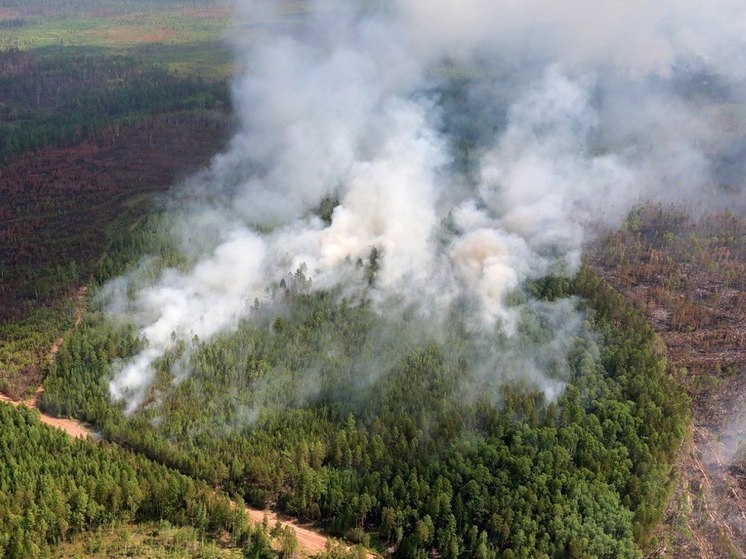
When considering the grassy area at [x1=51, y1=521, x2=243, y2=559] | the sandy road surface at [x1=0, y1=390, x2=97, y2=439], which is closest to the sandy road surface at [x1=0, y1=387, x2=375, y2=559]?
the sandy road surface at [x1=0, y1=390, x2=97, y2=439]

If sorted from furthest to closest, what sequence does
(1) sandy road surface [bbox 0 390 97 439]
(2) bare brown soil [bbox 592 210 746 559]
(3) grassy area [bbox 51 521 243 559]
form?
1. (1) sandy road surface [bbox 0 390 97 439]
2. (2) bare brown soil [bbox 592 210 746 559]
3. (3) grassy area [bbox 51 521 243 559]

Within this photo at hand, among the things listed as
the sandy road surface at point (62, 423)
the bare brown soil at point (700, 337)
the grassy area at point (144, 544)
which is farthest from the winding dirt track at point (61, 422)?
the bare brown soil at point (700, 337)

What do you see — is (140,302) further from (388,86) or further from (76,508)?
(388,86)

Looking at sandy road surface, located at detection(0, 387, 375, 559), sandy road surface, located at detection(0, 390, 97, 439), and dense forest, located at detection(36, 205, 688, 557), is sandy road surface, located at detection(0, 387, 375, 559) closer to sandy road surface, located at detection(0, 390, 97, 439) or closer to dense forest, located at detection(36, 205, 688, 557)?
sandy road surface, located at detection(0, 390, 97, 439)

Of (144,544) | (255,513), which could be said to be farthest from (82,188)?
(144,544)

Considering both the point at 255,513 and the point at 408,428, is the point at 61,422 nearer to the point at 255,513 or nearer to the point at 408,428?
the point at 255,513

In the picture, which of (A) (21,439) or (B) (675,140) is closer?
(A) (21,439)

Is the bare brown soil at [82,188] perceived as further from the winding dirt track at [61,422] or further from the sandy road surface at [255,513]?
the sandy road surface at [255,513]

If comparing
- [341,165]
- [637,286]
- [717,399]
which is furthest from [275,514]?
[341,165]
